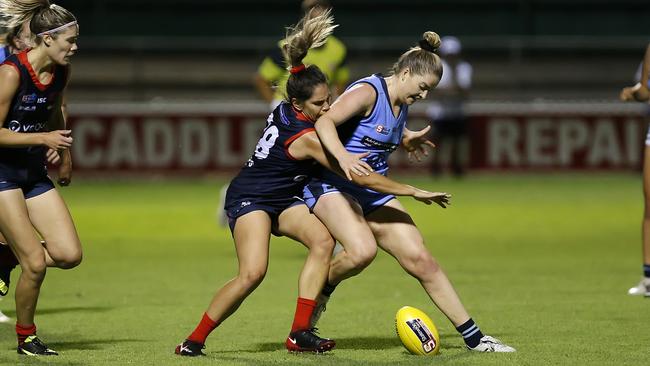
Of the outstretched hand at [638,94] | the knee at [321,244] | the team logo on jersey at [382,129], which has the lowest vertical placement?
the knee at [321,244]

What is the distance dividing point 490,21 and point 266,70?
13.0m

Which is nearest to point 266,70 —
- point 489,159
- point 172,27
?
point 489,159

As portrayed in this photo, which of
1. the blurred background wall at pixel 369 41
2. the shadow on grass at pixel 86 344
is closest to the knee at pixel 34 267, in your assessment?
the shadow on grass at pixel 86 344

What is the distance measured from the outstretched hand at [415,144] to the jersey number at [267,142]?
1.09 m

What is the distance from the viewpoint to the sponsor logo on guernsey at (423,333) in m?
7.08

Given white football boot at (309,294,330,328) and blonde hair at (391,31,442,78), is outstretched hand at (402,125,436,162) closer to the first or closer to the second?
blonde hair at (391,31,442,78)

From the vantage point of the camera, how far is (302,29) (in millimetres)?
7246

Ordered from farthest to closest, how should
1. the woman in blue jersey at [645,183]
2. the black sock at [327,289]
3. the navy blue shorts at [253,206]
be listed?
the woman in blue jersey at [645,183]
the black sock at [327,289]
the navy blue shorts at [253,206]

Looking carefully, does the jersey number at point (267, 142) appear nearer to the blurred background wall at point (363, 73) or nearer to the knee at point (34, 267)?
the knee at point (34, 267)

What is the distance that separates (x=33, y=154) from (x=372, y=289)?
12.5ft

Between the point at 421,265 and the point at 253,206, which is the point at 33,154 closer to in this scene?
the point at 253,206

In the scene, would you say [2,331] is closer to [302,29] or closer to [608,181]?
[302,29]

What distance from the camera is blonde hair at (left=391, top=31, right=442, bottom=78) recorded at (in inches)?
280

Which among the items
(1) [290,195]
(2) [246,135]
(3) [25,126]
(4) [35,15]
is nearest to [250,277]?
(1) [290,195]
